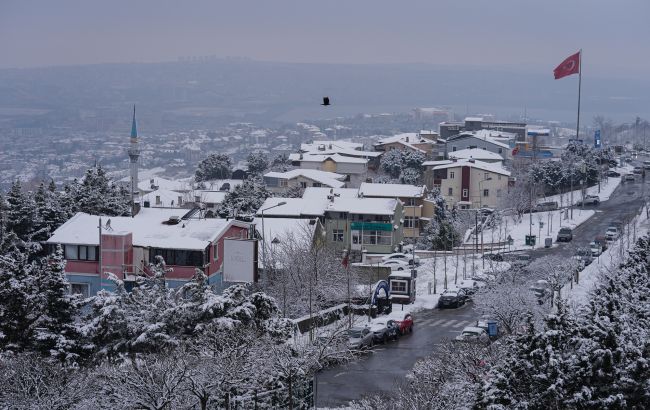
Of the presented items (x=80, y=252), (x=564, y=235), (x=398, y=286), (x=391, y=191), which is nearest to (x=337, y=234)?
(x=391, y=191)

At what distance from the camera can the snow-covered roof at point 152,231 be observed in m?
22.2

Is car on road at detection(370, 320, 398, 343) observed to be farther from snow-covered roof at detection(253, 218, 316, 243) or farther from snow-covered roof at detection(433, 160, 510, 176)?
snow-covered roof at detection(433, 160, 510, 176)

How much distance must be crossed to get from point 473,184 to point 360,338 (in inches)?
1181

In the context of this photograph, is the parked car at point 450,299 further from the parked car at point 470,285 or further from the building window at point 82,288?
the building window at point 82,288

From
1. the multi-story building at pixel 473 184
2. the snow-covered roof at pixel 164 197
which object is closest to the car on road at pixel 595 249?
the multi-story building at pixel 473 184

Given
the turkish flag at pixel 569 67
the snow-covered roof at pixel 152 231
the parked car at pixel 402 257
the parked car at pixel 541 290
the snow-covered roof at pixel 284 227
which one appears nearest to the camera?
the snow-covered roof at pixel 152 231

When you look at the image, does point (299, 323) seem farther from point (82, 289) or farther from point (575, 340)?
point (575, 340)

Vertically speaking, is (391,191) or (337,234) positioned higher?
(391,191)

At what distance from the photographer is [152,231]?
23125 mm

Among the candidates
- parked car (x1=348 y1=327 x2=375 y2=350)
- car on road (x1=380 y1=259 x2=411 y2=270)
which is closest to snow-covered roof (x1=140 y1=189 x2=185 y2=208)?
car on road (x1=380 y1=259 x2=411 y2=270)

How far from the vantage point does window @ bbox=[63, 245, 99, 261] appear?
72.8 feet

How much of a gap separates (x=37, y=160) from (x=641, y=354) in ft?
539

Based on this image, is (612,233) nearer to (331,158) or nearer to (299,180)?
(299,180)

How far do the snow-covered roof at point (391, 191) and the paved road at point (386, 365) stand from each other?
17.5 meters
